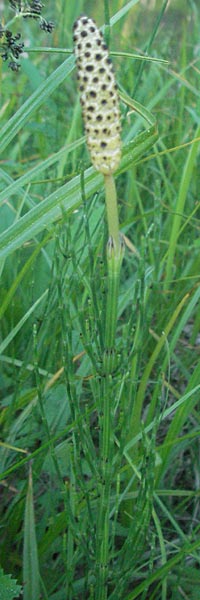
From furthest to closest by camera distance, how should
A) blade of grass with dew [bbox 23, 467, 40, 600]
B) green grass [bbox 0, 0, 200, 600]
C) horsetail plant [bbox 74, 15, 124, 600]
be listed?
blade of grass with dew [bbox 23, 467, 40, 600]
green grass [bbox 0, 0, 200, 600]
horsetail plant [bbox 74, 15, 124, 600]

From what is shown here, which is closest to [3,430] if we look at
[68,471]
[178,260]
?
[68,471]

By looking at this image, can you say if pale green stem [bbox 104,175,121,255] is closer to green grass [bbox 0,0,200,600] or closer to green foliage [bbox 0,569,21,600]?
green grass [bbox 0,0,200,600]

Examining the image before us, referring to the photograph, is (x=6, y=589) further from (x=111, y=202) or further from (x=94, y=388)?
(x=111, y=202)

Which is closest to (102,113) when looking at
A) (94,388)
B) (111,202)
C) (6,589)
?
(111,202)

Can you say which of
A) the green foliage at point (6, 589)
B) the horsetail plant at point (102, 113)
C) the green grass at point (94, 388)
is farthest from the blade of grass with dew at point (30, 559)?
the horsetail plant at point (102, 113)

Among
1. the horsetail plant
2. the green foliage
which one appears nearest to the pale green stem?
the horsetail plant

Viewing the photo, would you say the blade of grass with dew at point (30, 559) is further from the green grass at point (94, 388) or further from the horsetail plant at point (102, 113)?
the horsetail plant at point (102, 113)

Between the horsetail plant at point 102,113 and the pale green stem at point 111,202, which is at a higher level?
the horsetail plant at point 102,113

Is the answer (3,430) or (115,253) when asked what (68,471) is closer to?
(3,430)

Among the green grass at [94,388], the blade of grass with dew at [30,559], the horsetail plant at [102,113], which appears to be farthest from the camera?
the blade of grass with dew at [30,559]
